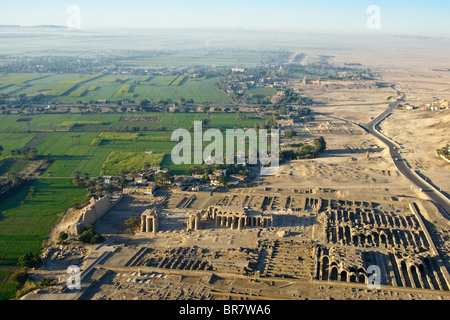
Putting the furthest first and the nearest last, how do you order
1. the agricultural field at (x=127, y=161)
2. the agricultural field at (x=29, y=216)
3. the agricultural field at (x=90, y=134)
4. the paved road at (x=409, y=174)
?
the agricultural field at (x=90, y=134) → the agricultural field at (x=127, y=161) → the paved road at (x=409, y=174) → the agricultural field at (x=29, y=216)

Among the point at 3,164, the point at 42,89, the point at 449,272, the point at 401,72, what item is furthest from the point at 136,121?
the point at 401,72

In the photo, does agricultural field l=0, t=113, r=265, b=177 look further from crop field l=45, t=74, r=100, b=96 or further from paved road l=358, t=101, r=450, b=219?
crop field l=45, t=74, r=100, b=96

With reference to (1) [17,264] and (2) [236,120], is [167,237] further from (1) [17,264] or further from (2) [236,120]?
(2) [236,120]

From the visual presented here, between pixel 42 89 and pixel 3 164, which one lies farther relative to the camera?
pixel 42 89

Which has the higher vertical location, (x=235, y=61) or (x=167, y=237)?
(x=235, y=61)

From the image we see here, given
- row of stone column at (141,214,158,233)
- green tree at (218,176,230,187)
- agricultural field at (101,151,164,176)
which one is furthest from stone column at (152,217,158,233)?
agricultural field at (101,151,164,176)

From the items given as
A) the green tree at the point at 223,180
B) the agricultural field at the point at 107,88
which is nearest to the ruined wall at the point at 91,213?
the green tree at the point at 223,180

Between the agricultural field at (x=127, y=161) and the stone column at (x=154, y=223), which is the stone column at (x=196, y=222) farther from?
the agricultural field at (x=127, y=161)

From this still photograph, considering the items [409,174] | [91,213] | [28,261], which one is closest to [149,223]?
[91,213]
